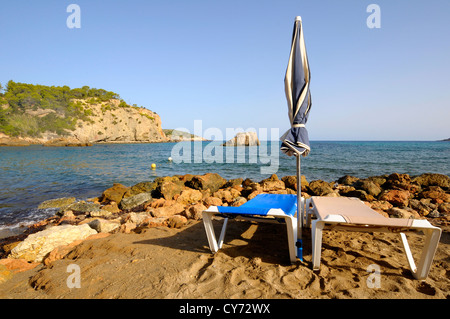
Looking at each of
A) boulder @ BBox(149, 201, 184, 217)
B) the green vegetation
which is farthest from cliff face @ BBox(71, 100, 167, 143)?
boulder @ BBox(149, 201, 184, 217)

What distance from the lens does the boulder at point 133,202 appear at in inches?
309

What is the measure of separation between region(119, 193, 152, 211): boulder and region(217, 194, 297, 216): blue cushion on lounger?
5326 millimetres

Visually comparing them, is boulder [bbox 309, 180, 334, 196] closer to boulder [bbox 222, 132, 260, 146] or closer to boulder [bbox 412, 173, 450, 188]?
boulder [bbox 412, 173, 450, 188]

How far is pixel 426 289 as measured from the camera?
7.72 feet

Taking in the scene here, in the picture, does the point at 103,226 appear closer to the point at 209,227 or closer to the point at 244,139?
the point at 209,227

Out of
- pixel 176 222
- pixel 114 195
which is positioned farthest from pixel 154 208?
pixel 114 195

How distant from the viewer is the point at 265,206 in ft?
11.9

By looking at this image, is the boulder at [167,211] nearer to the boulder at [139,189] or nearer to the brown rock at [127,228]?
the brown rock at [127,228]

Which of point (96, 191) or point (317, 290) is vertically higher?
point (317, 290)

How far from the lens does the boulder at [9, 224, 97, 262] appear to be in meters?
3.64

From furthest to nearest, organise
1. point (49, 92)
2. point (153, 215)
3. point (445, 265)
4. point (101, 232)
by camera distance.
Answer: point (49, 92) → point (153, 215) → point (101, 232) → point (445, 265)

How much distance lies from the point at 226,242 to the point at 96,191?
9.36 metres
